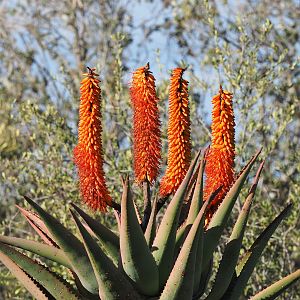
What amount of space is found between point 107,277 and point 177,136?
70 centimetres

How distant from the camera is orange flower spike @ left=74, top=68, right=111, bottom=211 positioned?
335 cm

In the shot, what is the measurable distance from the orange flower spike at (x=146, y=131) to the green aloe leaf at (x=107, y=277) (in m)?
0.56

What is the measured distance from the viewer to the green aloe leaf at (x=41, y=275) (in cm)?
311

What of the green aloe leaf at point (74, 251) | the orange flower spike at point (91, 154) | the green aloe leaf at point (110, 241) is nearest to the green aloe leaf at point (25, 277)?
the green aloe leaf at point (74, 251)

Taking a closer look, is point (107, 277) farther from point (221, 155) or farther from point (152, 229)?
point (221, 155)

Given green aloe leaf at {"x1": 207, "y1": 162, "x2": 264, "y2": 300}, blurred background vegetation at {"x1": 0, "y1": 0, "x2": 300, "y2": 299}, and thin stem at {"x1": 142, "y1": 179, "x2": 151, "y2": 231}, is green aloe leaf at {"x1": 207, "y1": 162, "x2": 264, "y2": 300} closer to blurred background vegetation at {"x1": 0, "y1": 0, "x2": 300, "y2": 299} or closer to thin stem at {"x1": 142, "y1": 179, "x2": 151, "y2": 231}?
thin stem at {"x1": 142, "y1": 179, "x2": 151, "y2": 231}

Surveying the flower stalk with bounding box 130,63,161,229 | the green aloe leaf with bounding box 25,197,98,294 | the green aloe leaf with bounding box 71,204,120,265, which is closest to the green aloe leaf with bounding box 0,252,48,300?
the green aloe leaf with bounding box 25,197,98,294

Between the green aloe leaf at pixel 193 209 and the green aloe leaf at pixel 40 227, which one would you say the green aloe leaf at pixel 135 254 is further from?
the green aloe leaf at pixel 40 227

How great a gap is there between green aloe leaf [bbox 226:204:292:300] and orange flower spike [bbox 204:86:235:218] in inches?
8.6

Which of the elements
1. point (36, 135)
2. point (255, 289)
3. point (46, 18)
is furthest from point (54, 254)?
point (46, 18)

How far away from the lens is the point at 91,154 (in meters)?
3.34

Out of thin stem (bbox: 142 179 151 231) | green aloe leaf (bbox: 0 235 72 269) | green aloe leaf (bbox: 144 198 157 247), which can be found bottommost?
green aloe leaf (bbox: 0 235 72 269)

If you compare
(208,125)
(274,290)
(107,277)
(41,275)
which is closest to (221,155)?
(274,290)

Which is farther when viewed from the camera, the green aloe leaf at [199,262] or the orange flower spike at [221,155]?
the orange flower spike at [221,155]
